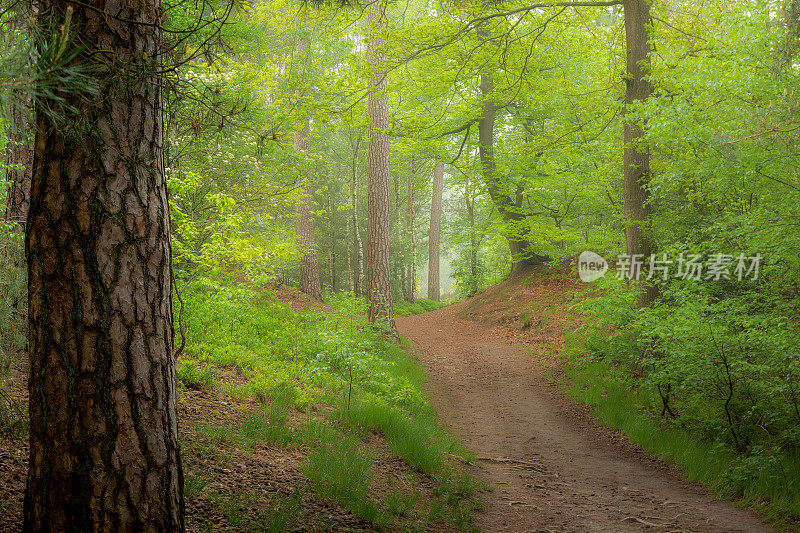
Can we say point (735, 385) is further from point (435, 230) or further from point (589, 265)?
point (435, 230)

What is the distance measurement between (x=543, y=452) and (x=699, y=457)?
1934mm

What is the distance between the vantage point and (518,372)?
10.9 meters

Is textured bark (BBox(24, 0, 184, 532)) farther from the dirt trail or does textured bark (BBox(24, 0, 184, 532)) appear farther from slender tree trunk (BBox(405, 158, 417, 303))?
slender tree trunk (BBox(405, 158, 417, 303))

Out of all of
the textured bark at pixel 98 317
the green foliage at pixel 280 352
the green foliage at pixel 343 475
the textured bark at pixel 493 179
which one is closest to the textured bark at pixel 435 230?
the textured bark at pixel 493 179

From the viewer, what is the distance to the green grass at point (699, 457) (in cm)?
477

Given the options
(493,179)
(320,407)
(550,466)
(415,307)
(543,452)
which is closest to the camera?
(320,407)

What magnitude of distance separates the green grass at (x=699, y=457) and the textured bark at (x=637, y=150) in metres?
1.79

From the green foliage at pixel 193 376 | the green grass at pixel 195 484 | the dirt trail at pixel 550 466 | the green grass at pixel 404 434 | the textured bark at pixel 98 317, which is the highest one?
the textured bark at pixel 98 317

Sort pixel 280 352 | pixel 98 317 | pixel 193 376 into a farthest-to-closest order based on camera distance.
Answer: pixel 280 352 < pixel 193 376 < pixel 98 317

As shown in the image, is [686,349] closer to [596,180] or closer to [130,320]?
[130,320]

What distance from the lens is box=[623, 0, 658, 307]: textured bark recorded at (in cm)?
833

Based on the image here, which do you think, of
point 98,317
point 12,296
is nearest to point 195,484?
point 98,317

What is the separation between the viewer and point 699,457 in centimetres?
578

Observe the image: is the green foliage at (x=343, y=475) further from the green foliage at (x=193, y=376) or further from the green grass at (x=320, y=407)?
the green foliage at (x=193, y=376)
